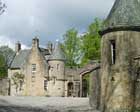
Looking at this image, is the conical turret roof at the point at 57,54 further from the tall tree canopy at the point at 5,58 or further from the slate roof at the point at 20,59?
the tall tree canopy at the point at 5,58

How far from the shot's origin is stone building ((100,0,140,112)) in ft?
82.6

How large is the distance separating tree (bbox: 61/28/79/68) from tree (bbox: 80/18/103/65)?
22.5ft

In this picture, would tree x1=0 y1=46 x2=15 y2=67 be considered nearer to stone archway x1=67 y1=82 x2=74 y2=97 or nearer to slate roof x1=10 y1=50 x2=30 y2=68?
slate roof x1=10 y1=50 x2=30 y2=68

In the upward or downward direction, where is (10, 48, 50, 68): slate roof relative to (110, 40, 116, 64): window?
upward

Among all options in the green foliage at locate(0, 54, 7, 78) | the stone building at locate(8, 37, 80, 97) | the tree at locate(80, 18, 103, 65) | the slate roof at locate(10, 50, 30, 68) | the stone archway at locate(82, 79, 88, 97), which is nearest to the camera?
the tree at locate(80, 18, 103, 65)

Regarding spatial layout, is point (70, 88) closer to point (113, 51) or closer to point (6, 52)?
point (113, 51)

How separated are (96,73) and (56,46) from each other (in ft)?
101

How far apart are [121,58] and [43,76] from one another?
35632 mm

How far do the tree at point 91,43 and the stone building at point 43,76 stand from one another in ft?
17.9

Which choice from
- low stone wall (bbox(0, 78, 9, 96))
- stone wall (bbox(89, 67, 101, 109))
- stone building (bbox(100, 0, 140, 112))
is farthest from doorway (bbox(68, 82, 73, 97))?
stone building (bbox(100, 0, 140, 112))

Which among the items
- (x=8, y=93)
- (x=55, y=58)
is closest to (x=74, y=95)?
(x=55, y=58)

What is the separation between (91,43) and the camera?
2157 inches

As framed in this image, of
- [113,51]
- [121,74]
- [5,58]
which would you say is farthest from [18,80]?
[121,74]

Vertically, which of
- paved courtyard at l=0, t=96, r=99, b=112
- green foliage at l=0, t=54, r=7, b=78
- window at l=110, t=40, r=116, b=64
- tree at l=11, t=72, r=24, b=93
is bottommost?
paved courtyard at l=0, t=96, r=99, b=112
